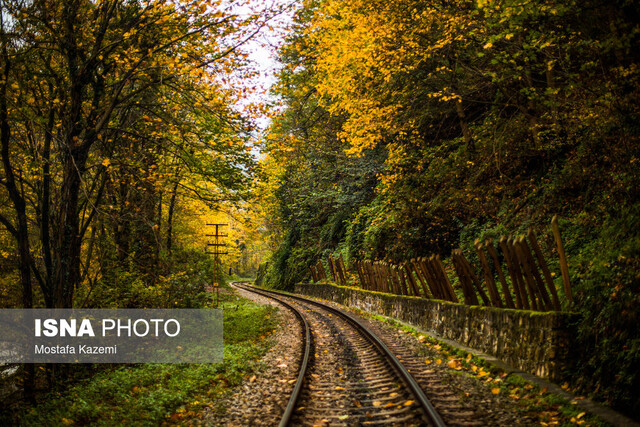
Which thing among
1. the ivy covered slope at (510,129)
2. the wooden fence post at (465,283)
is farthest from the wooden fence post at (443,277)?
the ivy covered slope at (510,129)

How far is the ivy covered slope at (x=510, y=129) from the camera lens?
17.3ft

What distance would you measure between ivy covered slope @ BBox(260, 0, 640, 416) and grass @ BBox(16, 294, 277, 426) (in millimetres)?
5033

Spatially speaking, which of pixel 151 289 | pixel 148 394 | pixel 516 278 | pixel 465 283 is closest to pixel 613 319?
pixel 516 278

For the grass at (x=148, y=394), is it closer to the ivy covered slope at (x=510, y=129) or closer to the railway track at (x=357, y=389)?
the railway track at (x=357, y=389)

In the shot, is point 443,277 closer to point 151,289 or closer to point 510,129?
point 510,129

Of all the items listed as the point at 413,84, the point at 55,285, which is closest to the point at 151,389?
the point at 55,285

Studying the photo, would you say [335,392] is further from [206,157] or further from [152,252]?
[152,252]

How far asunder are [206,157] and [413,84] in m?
7.30

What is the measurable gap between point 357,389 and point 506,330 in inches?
104

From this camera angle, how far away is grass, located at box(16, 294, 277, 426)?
5816 millimetres

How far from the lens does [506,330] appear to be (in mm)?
6555

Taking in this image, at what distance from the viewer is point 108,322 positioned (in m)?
11.0

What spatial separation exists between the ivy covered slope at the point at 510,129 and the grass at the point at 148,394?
503 centimetres

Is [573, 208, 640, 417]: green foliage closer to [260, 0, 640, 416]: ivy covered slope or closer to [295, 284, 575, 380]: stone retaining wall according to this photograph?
[260, 0, 640, 416]: ivy covered slope
